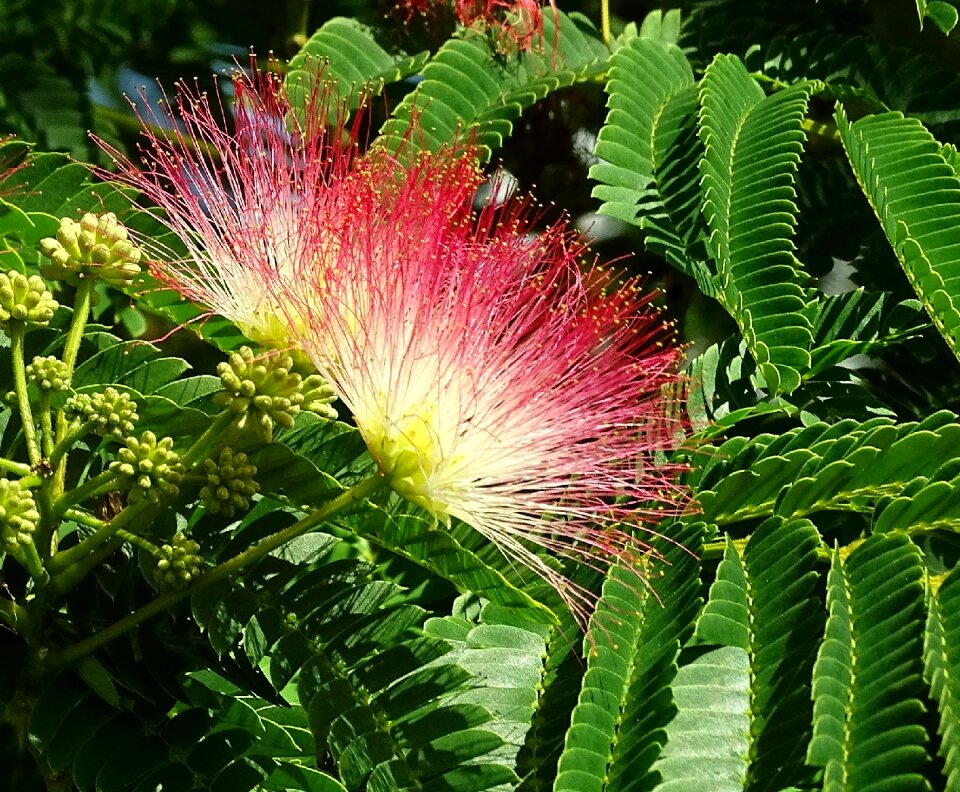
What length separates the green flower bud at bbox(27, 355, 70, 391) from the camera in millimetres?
1552

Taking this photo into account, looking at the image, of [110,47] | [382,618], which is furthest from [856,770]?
[110,47]

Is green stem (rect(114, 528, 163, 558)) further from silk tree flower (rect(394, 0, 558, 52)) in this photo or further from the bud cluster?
silk tree flower (rect(394, 0, 558, 52))

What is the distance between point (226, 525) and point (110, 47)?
1.67 metres

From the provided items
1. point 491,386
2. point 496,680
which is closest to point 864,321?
point 491,386

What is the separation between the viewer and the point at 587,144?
10.3ft

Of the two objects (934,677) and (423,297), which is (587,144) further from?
(934,677)

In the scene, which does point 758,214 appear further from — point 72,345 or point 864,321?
point 72,345

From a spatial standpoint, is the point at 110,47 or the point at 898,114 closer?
the point at 898,114

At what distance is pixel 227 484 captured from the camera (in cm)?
154

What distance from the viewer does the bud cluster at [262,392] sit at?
5.06 feet

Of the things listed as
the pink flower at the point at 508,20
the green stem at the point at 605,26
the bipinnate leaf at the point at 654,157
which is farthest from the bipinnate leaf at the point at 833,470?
the green stem at the point at 605,26

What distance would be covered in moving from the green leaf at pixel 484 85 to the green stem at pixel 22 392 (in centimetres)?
86

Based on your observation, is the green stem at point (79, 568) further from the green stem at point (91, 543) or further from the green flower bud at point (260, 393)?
the green flower bud at point (260, 393)

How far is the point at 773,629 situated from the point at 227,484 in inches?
28.2
